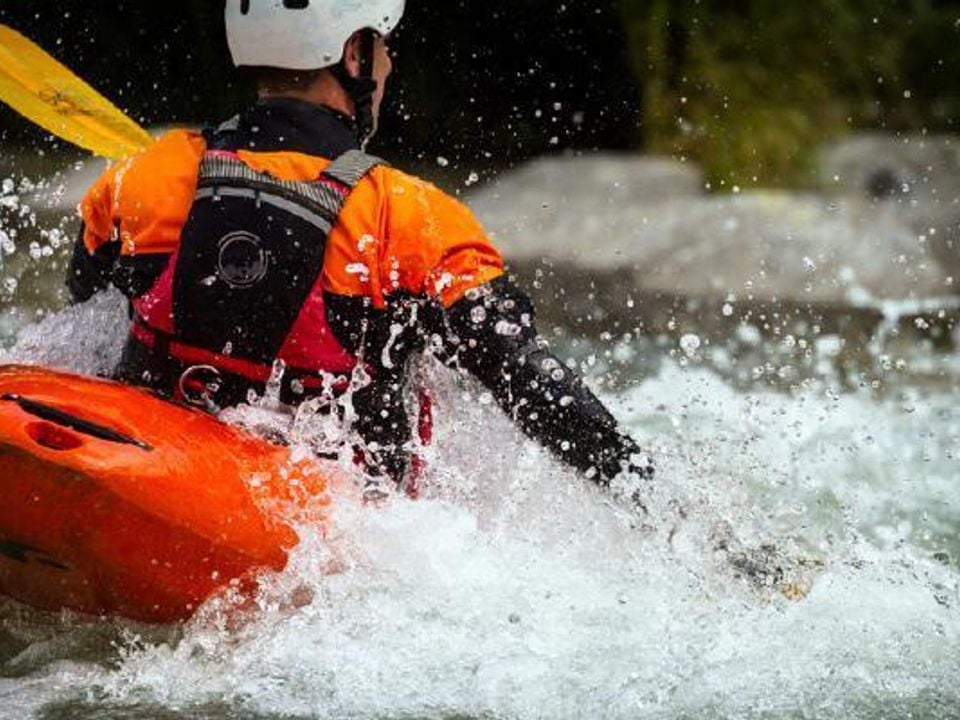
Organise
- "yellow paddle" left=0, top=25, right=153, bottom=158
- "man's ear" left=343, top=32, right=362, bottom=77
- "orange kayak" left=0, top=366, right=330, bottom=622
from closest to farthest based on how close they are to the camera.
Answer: "orange kayak" left=0, top=366, right=330, bottom=622
"man's ear" left=343, top=32, right=362, bottom=77
"yellow paddle" left=0, top=25, right=153, bottom=158

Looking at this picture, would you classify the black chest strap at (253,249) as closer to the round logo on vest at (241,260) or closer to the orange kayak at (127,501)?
the round logo on vest at (241,260)

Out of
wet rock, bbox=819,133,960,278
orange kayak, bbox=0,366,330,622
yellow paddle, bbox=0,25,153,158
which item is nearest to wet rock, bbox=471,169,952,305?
wet rock, bbox=819,133,960,278

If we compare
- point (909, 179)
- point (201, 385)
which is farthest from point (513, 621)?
point (909, 179)

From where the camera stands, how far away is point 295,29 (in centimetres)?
320

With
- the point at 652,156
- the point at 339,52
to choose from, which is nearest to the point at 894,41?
the point at 652,156

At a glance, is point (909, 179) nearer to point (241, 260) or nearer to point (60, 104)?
point (60, 104)

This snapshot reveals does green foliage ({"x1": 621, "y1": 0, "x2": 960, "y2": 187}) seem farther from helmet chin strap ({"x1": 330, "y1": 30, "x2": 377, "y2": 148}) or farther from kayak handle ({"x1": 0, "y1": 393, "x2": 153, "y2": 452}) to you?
kayak handle ({"x1": 0, "y1": 393, "x2": 153, "y2": 452})

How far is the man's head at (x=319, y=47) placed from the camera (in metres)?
3.22

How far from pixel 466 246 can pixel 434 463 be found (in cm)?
45

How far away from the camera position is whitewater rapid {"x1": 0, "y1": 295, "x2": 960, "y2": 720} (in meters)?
2.99

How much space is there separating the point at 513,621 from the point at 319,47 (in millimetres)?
1121

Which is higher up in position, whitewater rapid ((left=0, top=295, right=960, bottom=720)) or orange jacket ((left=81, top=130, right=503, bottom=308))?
orange jacket ((left=81, top=130, right=503, bottom=308))

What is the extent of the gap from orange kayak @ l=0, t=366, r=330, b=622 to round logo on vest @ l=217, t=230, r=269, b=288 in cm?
25

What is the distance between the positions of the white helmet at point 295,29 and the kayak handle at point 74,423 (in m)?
0.82
